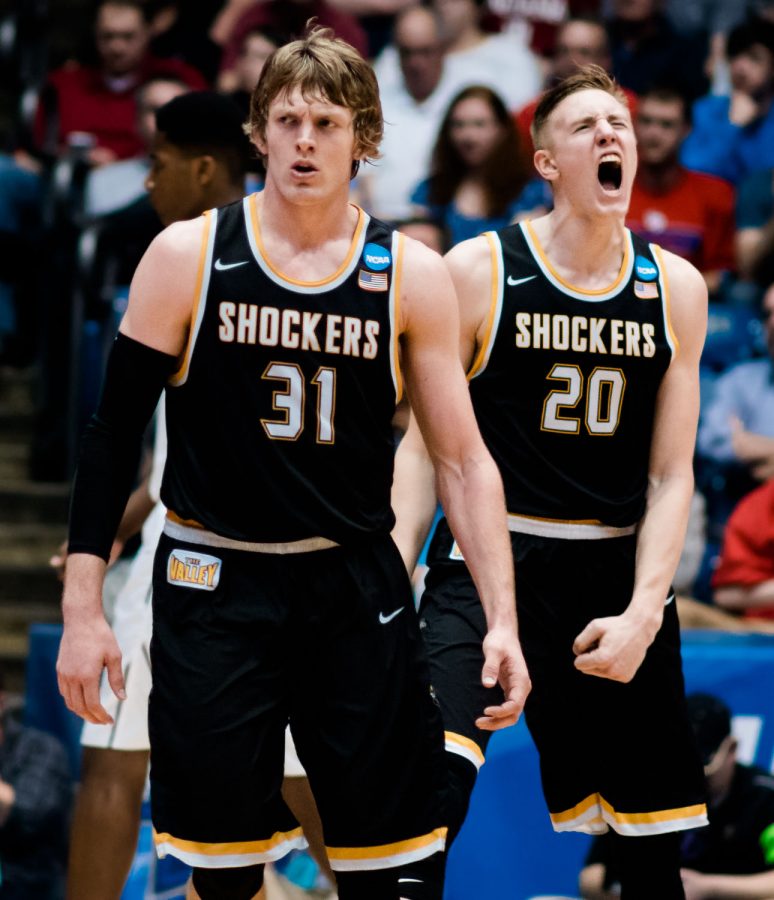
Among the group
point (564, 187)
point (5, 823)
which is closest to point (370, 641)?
point (564, 187)

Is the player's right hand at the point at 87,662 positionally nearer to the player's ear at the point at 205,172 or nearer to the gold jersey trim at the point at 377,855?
the gold jersey trim at the point at 377,855

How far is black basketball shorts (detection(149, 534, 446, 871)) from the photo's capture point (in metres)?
3.30

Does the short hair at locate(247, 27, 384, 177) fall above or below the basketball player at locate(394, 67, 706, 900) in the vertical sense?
above

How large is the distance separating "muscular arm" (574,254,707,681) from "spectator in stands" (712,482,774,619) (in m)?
2.60

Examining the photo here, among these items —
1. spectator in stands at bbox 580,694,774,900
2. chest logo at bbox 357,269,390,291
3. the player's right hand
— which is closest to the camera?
the player's right hand

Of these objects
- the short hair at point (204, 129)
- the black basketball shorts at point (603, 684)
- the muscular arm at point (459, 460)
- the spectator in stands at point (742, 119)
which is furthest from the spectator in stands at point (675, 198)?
the muscular arm at point (459, 460)

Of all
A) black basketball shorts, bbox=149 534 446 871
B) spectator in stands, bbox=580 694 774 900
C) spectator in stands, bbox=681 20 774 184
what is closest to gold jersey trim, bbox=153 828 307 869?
black basketball shorts, bbox=149 534 446 871

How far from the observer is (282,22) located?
9281 mm

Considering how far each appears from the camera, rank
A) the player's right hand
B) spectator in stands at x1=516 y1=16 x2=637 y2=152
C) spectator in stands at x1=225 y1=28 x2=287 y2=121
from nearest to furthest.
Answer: the player's right hand < spectator in stands at x1=225 y1=28 x2=287 y2=121 < spectator in stands at x1=516 y1=16 x2=637 y2=152

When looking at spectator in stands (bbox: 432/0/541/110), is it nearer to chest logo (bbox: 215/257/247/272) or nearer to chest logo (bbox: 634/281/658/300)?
chest logo (bbox: 634/281/658/300)

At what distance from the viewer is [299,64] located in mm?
3336

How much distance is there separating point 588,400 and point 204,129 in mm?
1502

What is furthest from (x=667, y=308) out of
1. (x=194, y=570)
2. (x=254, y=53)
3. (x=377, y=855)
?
(x=254, y=53)

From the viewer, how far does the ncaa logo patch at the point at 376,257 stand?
3.34 m
